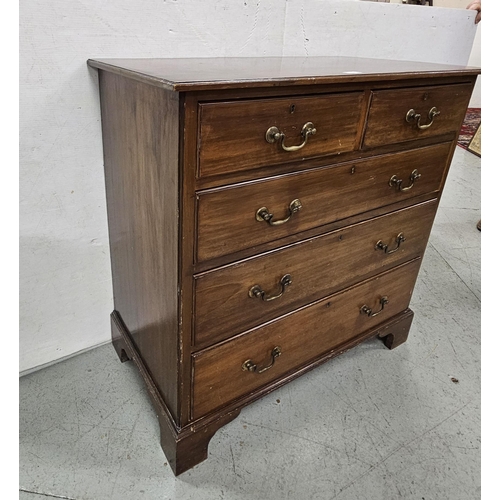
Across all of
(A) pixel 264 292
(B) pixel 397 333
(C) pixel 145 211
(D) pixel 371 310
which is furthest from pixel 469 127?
(C) pixel 145 211

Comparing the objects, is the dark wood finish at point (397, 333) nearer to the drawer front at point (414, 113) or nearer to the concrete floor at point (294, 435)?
the concrete floor at point (294, 435)

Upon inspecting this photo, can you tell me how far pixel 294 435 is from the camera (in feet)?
4.32

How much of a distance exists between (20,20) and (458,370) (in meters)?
1.76

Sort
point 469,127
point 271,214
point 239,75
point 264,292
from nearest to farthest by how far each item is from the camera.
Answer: point 239,75, point 271,214, point 264,292, point 469,127

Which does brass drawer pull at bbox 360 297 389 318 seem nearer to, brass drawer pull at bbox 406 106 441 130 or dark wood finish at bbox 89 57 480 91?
brass drawer pull at bbox 406 106 441 130

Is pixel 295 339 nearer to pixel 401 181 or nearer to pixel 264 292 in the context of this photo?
pixel 264 292

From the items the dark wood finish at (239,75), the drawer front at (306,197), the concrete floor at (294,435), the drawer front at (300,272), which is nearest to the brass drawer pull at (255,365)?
the drawer front at (300,272)

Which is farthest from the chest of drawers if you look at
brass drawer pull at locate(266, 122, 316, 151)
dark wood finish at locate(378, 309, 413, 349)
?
dark wood finish at locate(378, 309, 413, 349)

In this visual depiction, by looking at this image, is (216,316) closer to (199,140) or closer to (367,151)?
(199,140)

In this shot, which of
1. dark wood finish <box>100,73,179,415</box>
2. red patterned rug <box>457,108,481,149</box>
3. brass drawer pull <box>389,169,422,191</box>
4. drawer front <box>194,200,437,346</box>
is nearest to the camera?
dark wood finish <box>100,73,179,415</box>

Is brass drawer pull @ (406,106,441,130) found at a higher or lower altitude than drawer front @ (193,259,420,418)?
higher

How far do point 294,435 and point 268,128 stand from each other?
910mm

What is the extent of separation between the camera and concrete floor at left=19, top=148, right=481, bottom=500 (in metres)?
1.16

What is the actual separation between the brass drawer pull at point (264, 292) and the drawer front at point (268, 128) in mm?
312
